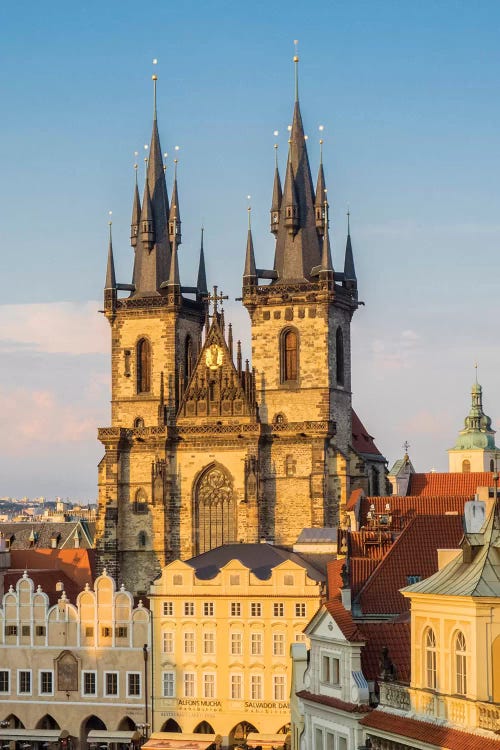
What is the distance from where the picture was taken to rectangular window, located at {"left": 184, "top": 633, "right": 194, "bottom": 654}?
87.4 m

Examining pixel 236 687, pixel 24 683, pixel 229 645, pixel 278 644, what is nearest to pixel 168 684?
pixel 236 687

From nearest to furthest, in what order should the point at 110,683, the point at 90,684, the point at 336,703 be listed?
the point at 336,703 < the point at 110,683 < the point at 90,684

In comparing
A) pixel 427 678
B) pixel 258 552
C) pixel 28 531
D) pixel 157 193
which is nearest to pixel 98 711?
pixel 258 552

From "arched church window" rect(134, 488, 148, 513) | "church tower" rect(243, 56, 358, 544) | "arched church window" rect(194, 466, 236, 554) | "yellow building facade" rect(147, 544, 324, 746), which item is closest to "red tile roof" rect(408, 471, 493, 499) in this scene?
"church tower" rect(243, 56, 358, 544)

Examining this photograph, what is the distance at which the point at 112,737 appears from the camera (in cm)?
8538

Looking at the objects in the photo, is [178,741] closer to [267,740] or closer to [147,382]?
[267,740]

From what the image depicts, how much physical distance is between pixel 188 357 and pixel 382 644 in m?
70.6

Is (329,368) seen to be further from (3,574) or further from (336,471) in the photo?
(3,574)

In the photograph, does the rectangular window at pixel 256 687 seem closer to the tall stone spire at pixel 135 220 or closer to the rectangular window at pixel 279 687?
the rectangular window at pixel 279 687

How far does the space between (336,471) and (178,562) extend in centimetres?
2013

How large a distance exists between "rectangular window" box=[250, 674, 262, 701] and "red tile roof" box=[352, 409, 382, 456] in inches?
1104

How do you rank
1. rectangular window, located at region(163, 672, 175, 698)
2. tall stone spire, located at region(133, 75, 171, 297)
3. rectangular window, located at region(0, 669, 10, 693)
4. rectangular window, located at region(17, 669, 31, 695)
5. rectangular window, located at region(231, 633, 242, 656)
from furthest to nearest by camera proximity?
tall stone spire, located at region(133, 75, 171, 297) → rectangular window, located at region(0, 669, 10, 693) → rectangular window, located at region(17, 669, 31, 695) → rectangular window, located at region(163, 672, 175, 698) → rectangular window, located at region(231, 633, 242, 656)

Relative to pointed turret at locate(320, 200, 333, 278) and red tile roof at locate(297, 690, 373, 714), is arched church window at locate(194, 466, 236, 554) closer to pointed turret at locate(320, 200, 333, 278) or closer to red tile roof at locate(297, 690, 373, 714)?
pointed turret at locate(320, 200, 333, 278)

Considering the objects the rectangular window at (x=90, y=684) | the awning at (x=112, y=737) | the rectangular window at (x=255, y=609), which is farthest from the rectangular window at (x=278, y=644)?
the rectangular window at (x=90, y=684)
